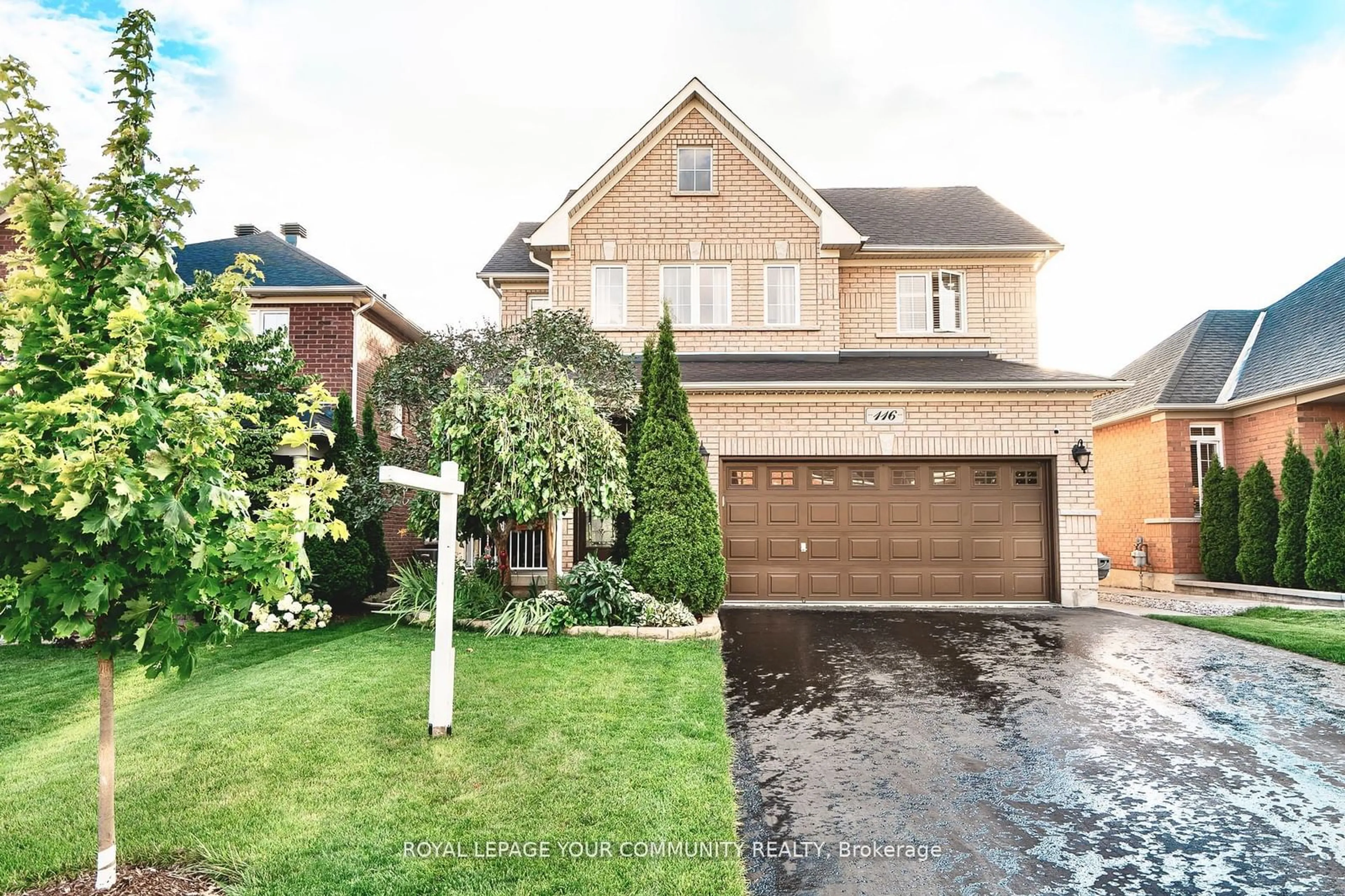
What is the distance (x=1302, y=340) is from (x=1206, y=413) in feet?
7.20

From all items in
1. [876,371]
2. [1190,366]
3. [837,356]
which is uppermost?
[1190,366]

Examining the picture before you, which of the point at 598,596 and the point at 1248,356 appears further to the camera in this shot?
the point at 1248,356

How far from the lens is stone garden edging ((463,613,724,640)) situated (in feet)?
27.6

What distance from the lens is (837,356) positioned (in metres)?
13.5

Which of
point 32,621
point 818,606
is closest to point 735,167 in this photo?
point 818,606

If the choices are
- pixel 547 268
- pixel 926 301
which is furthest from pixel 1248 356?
pixel 547 268

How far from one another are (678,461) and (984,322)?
789cm

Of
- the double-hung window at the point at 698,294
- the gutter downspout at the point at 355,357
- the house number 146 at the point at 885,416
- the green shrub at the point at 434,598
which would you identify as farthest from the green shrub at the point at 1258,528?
the gutter downspout at the point at 355,357

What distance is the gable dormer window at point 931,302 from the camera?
557 inches

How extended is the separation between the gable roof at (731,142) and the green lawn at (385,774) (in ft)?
29.2

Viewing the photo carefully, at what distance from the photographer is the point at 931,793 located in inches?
170

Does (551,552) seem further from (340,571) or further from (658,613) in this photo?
(340,571)

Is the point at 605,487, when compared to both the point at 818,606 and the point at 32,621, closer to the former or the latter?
the point at 818,606

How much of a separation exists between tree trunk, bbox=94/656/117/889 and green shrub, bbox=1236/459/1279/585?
17.2m
